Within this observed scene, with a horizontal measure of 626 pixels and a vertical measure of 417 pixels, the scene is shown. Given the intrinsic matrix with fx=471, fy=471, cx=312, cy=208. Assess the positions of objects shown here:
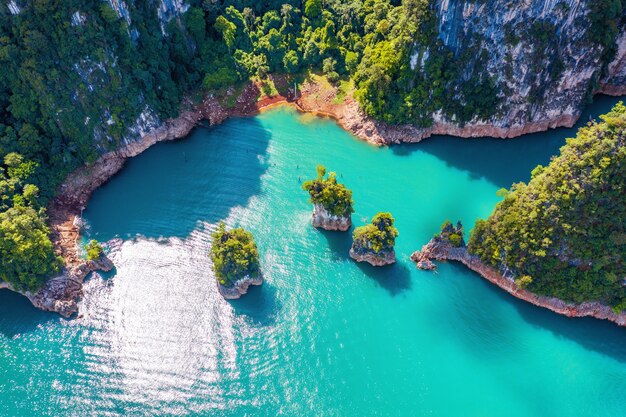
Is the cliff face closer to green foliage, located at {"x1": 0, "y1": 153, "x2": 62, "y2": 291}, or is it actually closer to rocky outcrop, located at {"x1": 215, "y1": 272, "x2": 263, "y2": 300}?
rocky outcrop, located at {"x1": 215, "y1": 272, "x2": 263, "y2": 300}

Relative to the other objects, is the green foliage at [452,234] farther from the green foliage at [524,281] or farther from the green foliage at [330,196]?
the green foliage at [330,196]

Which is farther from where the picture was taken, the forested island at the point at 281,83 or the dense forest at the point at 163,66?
the dense forest at the point at 163,66

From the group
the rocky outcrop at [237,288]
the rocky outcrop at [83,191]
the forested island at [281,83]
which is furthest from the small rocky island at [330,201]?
the rocky outcrop at [83,191]

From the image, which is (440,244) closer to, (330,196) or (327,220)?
(327,220)

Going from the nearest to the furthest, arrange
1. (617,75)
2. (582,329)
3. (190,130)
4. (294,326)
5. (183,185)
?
(294,326), (582,329), (183,185), (617,75), (190,130)

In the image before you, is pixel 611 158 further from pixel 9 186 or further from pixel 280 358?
pixel 9 186

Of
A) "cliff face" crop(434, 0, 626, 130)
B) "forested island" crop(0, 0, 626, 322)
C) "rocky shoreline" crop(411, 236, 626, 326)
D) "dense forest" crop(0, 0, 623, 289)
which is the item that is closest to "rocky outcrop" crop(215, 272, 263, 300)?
"forested island" crop(0, 0, 626, 322)

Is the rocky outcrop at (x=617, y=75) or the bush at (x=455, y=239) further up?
the rocky outcrop at (x=617, y=75)

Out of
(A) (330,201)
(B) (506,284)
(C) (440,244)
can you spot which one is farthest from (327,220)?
(B) (506,284)
